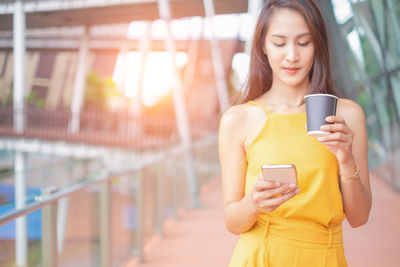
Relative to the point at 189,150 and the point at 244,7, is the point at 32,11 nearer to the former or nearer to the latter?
the point at 244,7

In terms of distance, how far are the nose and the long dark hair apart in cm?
6

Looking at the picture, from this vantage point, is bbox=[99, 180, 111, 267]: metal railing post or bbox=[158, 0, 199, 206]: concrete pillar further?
bbox=[158, 0, 199, 206]: concrete pillar

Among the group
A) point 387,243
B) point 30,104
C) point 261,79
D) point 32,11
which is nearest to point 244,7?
point 32,11

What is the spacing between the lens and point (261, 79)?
5.07 feet

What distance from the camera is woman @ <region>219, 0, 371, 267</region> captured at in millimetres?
1302

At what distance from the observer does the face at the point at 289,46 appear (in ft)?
4.43

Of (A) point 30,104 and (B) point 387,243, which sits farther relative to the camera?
(A) point 30,104

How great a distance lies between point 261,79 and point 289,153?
0.33 m

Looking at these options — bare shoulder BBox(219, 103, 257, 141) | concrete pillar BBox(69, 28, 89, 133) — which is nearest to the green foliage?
concrete pillar BBox(69, 28, 89, 133)

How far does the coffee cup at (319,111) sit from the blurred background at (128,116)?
57cm

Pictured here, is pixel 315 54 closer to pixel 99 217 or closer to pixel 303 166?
pixel 303 166

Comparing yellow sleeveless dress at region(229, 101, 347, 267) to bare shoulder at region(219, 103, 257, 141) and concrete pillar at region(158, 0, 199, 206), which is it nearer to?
bare shoulder at region(219, 103, 257, 141)

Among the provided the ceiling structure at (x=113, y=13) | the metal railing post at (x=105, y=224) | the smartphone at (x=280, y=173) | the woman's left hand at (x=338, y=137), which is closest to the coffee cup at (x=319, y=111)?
the woman's left hand at (x=338, y=137)

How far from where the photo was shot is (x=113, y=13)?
15.1m
